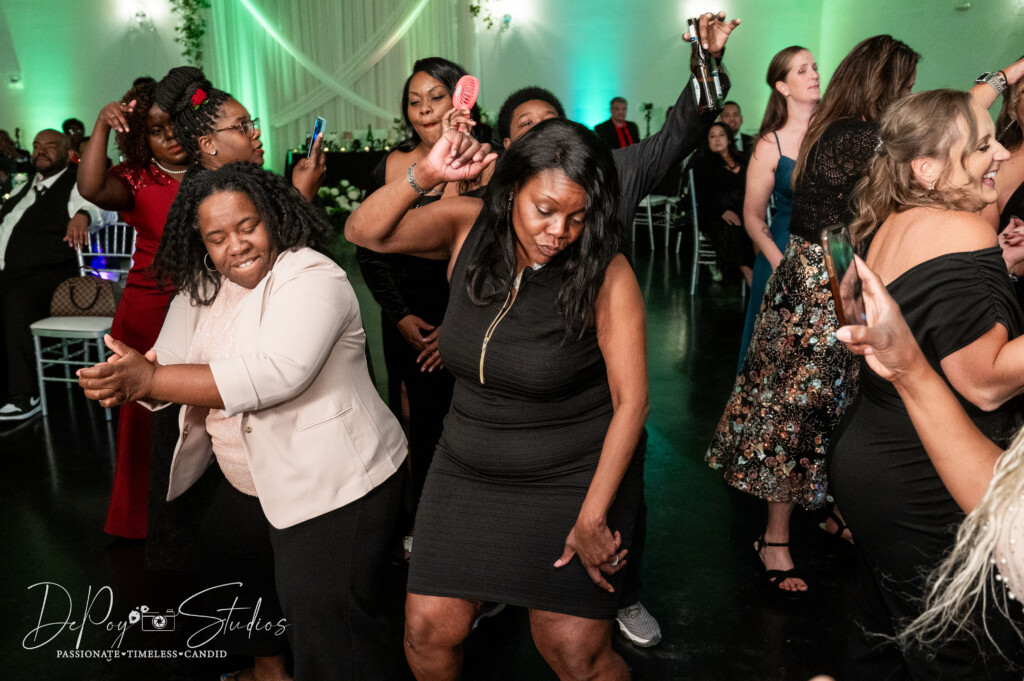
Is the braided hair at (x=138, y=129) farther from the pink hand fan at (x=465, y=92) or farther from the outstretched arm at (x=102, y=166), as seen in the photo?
the pink hand fan at (x=465, y=92)

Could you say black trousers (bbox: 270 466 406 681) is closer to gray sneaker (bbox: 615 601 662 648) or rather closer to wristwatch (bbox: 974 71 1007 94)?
gray sneaker (bbox: 615 601 662 648)

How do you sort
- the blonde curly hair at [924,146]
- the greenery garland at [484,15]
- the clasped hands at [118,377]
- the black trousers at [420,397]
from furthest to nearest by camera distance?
the greenery garland at [484,15] < the black trousers at [420,397] < the blonde curly hair at [924,146] < the clasped hands at [118,377]

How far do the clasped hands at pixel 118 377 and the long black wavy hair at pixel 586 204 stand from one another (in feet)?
2.20

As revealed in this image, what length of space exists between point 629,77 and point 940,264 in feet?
37.5

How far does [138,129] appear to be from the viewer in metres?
2.90

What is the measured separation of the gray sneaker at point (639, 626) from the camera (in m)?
2.48

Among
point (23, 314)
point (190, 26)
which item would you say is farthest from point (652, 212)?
point (190, 26)

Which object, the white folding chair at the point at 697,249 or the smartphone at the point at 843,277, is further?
the white folding chair at the point at 697,249

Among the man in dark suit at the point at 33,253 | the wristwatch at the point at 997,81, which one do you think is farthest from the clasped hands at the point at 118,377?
the man in dark suit at the point at 33,253

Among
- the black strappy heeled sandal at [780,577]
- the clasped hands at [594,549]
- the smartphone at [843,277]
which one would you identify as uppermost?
the smartphone at [843,277]

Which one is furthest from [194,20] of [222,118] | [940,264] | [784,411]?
[940,264]

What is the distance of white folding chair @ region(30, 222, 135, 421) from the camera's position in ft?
15.0

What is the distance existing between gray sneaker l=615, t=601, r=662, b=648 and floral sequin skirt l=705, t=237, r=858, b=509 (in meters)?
0.62

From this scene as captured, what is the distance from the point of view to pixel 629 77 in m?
12.3
